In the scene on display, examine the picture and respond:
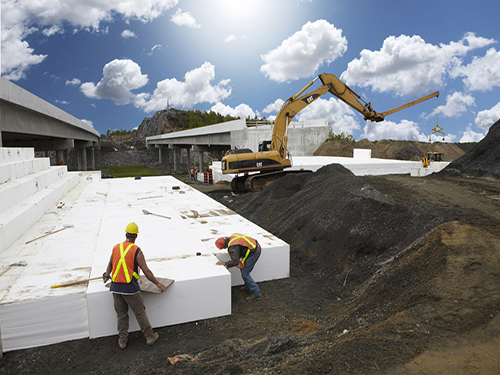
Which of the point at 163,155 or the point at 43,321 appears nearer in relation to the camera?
the point at 43,321

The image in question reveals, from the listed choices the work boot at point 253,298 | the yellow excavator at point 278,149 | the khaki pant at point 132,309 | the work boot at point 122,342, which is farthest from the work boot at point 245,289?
the yellow excavator at point 278,149

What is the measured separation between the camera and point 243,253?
22.7 feet

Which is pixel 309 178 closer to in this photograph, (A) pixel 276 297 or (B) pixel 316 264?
(B) pixel 316 264

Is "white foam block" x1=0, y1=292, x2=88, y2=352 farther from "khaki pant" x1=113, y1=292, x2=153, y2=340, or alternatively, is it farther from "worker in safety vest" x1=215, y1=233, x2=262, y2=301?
"worker in safety vest" x1=215, y1=233, x2=262, y2=301

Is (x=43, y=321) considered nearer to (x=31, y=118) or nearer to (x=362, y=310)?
(x=362, y=310)

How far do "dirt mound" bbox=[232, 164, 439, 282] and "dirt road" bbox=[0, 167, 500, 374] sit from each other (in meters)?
0.04

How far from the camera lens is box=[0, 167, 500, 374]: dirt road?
4.12 m

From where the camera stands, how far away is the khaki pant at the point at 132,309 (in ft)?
17.4

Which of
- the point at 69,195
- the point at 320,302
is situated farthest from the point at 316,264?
the point at 69,195

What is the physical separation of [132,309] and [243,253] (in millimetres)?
2378

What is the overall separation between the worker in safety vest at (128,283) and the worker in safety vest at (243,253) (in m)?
1.55

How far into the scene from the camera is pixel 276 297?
7.39 meters

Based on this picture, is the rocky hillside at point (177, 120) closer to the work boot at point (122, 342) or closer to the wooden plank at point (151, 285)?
the wooden plank at point (151, 285)

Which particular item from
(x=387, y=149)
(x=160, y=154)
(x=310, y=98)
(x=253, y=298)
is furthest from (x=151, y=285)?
(x=160, y=154)
